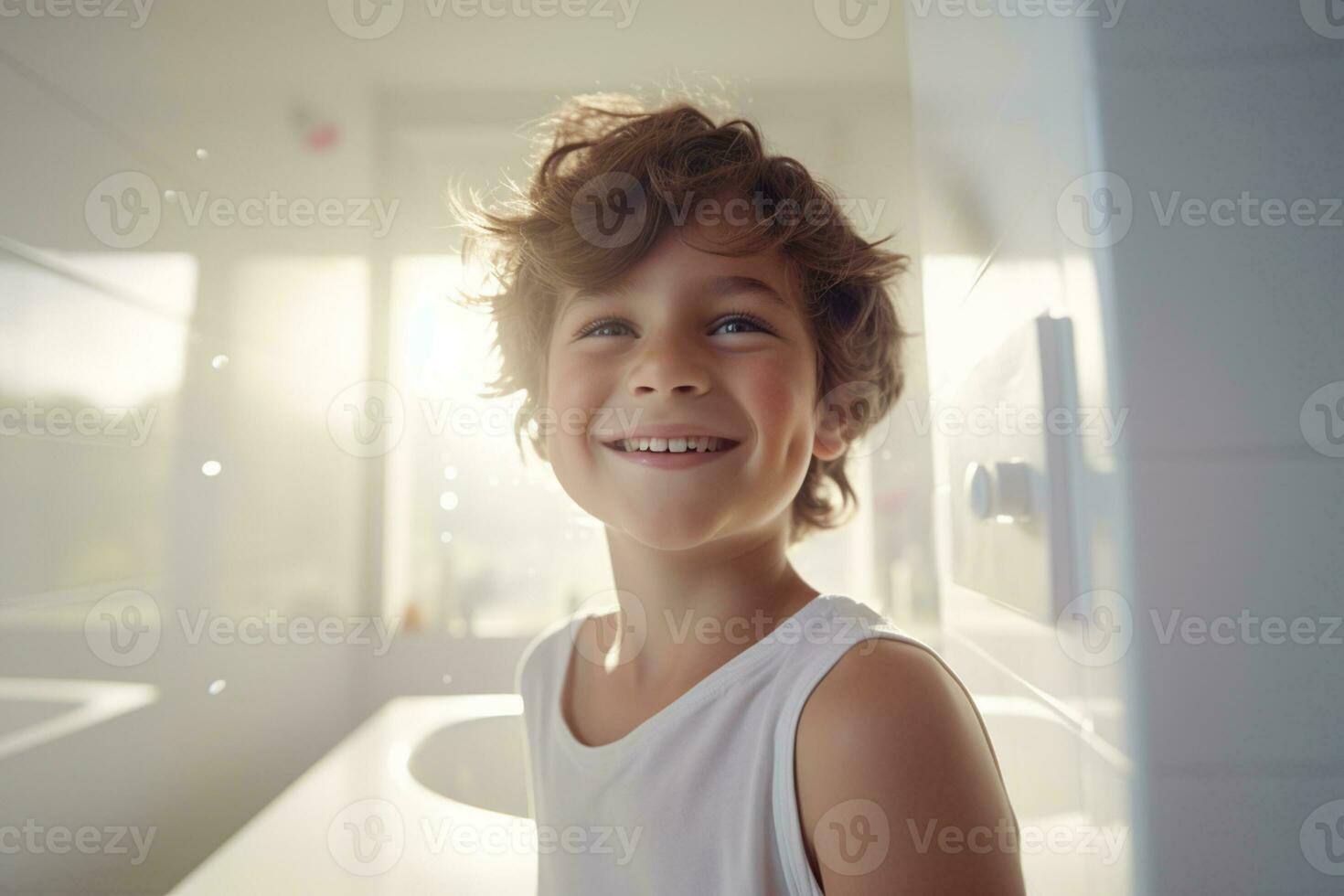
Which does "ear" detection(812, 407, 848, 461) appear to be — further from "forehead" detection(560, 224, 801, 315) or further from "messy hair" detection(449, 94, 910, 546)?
"forehead" detection(560, 224, 801, 315)

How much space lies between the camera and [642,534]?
0.47 m

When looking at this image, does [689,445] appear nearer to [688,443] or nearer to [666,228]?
[688,443]

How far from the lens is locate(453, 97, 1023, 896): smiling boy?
38 cm

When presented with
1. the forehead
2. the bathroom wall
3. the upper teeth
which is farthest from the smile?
the bathroom wall

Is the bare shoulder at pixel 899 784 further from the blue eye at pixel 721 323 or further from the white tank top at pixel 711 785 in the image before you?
the blue eye at pixel 721 323

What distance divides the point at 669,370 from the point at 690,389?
0.02m

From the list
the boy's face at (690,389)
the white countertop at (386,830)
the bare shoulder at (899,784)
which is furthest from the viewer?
the white countertop at (386,830)

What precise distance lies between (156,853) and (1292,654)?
982 mm

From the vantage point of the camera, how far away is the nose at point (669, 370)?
17.6 inches

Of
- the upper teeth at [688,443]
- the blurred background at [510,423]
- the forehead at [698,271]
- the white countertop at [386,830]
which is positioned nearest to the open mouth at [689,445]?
the upper teeth at [688,443]

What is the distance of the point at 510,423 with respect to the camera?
72 centimetres

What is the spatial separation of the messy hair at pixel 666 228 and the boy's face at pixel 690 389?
0.08ft

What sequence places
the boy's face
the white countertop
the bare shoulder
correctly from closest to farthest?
the bare shoulder, the boy's face, the white countertop

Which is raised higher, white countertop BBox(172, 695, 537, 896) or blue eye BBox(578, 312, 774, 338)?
blue eye BBox(578, 312, 774, 338)
